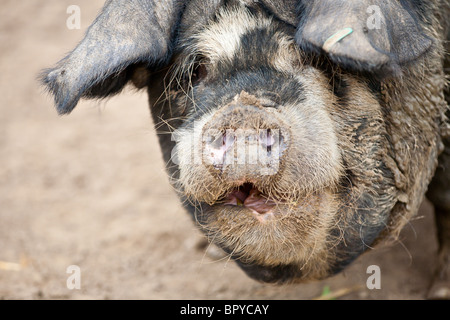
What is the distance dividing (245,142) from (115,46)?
81 cm

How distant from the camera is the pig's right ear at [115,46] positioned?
2.87 meters

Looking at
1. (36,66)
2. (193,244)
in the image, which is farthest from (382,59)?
(36,66)

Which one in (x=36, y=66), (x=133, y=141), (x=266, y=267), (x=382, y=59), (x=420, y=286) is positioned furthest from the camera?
(x=36, y=66)

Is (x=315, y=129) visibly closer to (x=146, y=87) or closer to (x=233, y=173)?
(x=233, y=173)

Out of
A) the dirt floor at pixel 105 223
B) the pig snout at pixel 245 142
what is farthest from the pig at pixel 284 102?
the dirt floor at pixel 105 223

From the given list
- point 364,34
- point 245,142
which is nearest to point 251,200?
point 245,142

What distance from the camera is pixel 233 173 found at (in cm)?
263

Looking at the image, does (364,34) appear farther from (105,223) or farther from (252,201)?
(105,223)

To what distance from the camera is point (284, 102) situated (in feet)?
9.21

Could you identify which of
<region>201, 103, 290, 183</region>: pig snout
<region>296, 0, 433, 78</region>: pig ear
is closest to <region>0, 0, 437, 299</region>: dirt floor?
<region>201, 103, 290, 183</region>: pig snout

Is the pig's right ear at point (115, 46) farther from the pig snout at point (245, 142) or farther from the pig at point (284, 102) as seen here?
the pig snout at point (245, 142)

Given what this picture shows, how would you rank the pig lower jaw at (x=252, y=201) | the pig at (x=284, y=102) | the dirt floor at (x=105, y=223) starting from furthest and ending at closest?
the dirt floor at (x=105, y=223) < the pig lower jaw at (x=252, y=201) < the pig at (x=284, y=102)

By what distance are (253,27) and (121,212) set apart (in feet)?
9.57

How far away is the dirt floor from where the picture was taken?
4.50m
